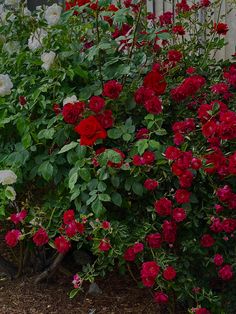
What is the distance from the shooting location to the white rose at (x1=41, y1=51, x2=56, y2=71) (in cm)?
283

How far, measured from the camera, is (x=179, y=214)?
244 centimetres

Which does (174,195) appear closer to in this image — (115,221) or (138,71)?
(115,221)

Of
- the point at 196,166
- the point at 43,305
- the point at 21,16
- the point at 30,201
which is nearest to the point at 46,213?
the point at 30,201

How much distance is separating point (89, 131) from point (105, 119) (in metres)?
0.21

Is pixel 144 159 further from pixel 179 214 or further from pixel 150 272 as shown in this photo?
pixel 150 272

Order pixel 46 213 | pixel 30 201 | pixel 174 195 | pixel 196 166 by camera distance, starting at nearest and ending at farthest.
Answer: pixel 196 166 < pixel 174 195 < pixel 46 213 < pixel 30 201

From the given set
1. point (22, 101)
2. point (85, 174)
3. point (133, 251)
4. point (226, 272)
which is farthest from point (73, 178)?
point (226, 272)

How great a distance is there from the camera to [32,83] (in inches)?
115

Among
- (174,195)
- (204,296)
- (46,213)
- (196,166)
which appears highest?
(196,166)

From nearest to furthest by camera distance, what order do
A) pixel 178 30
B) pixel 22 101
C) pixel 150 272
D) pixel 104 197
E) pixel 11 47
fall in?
pixel 150 272 < pixel 104 197 < pixel 22 101 < pixel 11 47 < pixel 178 30

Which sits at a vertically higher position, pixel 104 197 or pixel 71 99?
pixel 71 99

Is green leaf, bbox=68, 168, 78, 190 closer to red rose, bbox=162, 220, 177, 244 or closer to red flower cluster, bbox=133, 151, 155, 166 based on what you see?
red flower cluster, bbox=133, 151, 155, 166

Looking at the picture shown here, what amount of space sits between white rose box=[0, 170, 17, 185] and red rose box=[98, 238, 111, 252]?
1.72ft

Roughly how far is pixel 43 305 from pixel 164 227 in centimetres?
96
